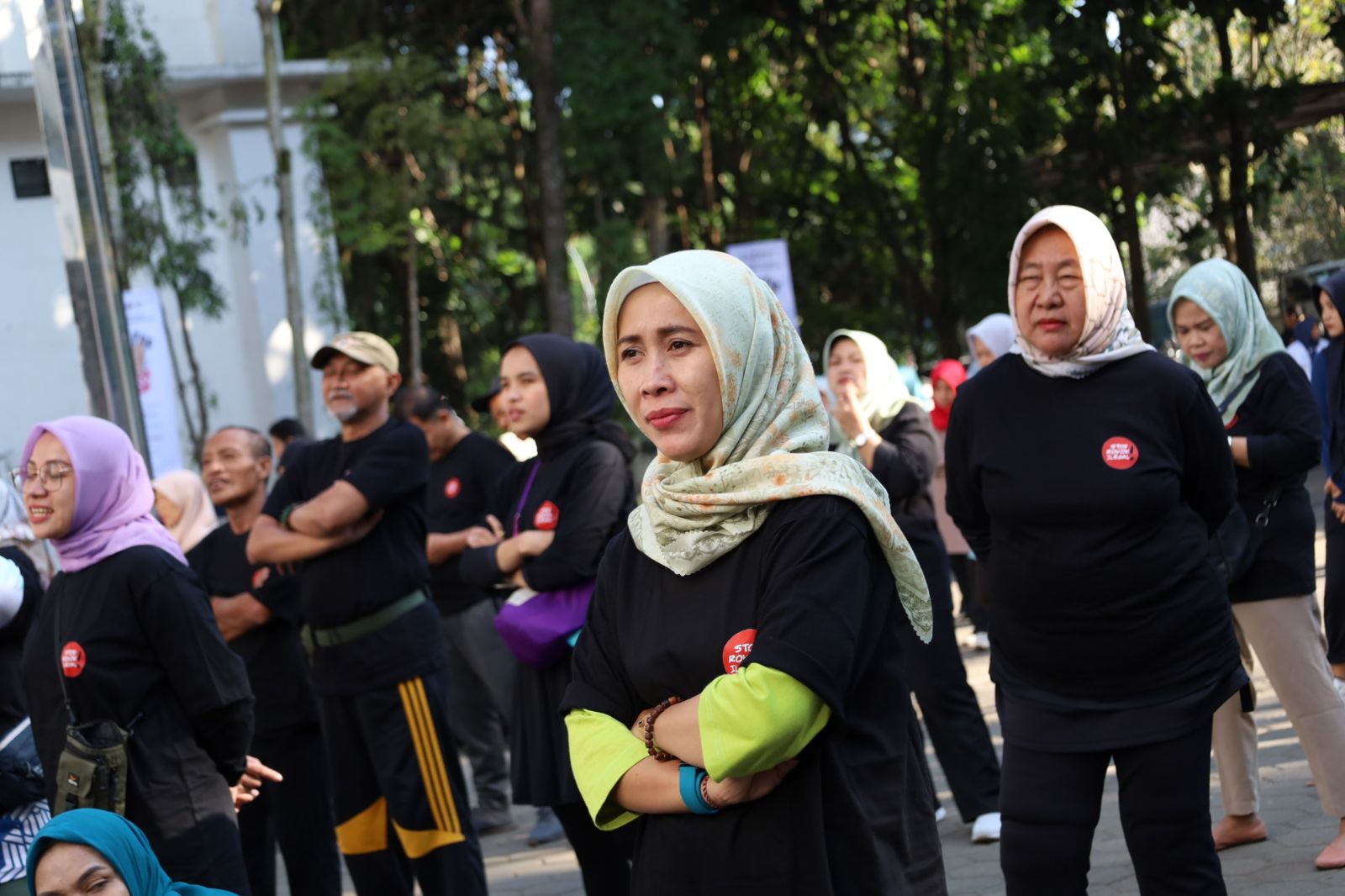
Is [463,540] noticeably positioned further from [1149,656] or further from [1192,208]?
[1192,208]

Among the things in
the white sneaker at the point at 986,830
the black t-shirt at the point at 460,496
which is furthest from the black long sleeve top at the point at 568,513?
the black t-shirt at the point at 460,496

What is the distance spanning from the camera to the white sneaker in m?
6.70

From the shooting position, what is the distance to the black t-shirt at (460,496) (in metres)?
8.78

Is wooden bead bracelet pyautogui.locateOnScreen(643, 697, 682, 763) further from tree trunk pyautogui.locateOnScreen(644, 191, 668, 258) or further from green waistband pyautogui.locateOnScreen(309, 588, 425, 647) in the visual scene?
tree trunk pyautogui.locateOnScreen(644, 191, 668, 258)

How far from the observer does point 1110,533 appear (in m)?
4.22

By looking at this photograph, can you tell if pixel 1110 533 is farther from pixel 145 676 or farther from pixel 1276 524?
pixel 145 676

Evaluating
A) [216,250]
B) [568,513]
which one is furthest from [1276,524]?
[216,250]

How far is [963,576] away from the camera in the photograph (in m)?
12.1

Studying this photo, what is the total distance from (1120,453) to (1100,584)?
0.34 meters

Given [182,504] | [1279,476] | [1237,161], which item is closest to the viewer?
[1279,476]

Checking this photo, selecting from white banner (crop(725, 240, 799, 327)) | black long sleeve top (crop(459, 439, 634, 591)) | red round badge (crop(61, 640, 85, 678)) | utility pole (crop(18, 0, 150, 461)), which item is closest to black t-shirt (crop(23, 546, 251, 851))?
red round badge (crop(61, 640, 85, 678))

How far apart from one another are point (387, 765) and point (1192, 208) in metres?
20.5

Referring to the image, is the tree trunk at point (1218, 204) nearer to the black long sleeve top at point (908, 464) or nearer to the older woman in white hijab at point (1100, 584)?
the black long sleeve top at point (908, 464)

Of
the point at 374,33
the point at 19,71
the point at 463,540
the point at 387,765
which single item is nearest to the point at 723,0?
the point at 374,33
